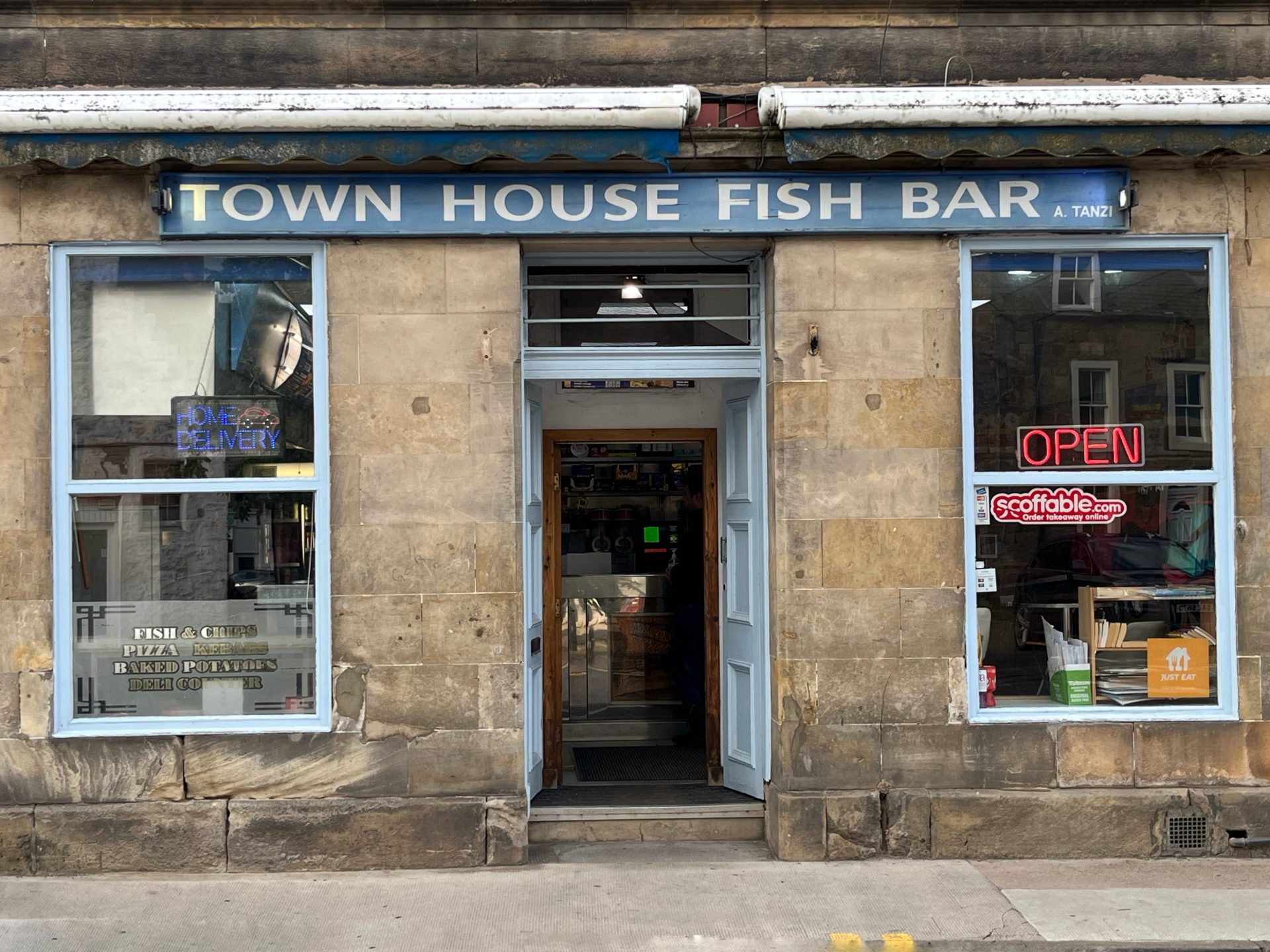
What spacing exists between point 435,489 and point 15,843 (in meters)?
3.06

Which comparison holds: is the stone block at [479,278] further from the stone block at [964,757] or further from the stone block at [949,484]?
the stone block at [964,757]

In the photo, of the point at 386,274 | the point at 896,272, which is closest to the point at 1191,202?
the point at 896,272

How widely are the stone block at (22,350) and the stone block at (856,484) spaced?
4321 millimetres

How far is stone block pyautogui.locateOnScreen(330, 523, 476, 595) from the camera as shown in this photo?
6750 millimetres

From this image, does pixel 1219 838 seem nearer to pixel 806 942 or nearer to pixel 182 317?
pixel 806 942

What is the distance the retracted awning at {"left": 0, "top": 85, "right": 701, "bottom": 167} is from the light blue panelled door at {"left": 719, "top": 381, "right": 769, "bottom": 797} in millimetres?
1961

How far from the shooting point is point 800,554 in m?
6.81

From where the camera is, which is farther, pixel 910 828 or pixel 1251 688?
pixel 1251 688

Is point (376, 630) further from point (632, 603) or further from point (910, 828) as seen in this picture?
point (910, 828)

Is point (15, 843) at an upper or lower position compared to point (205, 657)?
lower

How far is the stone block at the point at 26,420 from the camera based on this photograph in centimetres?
667

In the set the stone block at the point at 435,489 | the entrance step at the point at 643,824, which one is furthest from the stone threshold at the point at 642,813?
the stone block at the point at 435,489

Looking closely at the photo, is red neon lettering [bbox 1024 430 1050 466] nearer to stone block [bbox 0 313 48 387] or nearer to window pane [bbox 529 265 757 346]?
window pane [bbox 529 265 757 346]

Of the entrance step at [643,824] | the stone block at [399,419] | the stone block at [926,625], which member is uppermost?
the stone block at [399,419]
